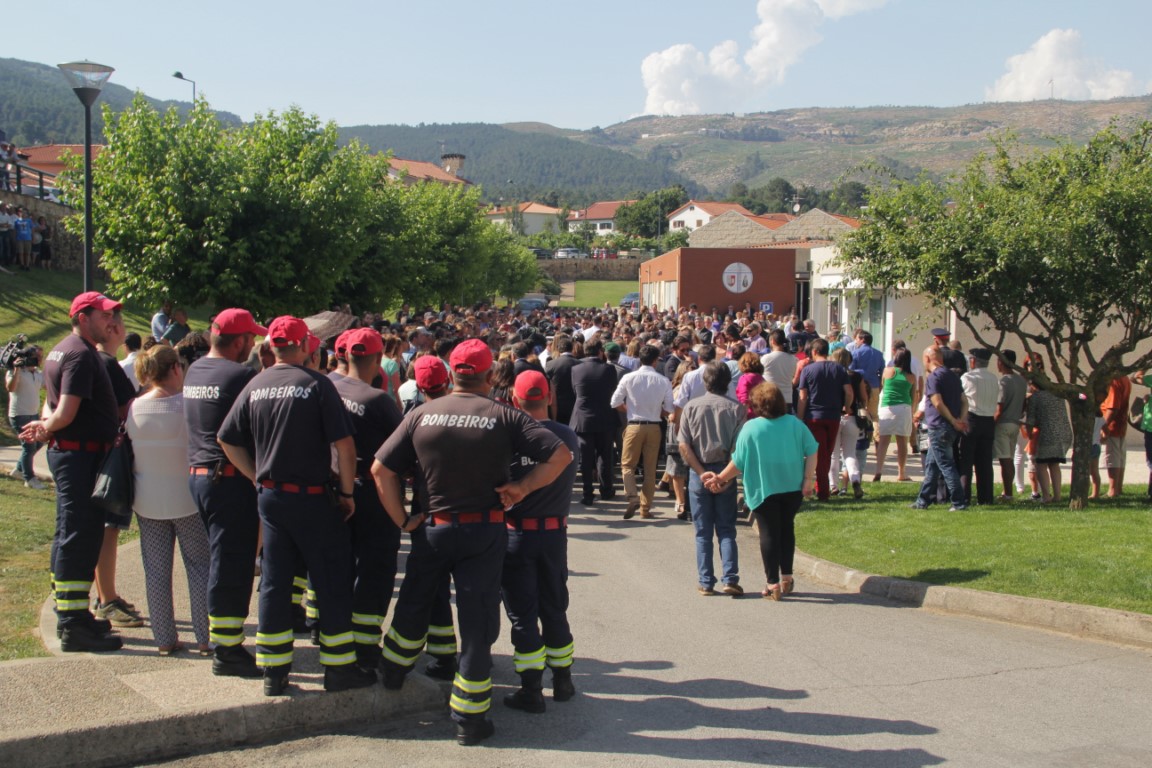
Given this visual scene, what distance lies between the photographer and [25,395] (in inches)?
466

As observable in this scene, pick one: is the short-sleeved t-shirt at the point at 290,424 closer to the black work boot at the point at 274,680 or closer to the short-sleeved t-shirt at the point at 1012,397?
the black work boot at the point at 274,680

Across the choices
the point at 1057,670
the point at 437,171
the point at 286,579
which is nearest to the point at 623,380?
the point at 1057,670

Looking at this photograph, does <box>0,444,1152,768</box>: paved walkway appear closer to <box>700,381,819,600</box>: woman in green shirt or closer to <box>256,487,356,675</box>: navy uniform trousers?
<box>256,487,356,675</box>: navy uniform trousers

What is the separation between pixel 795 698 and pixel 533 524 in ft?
5.79

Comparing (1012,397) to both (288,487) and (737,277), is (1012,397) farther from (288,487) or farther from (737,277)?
(737,277)

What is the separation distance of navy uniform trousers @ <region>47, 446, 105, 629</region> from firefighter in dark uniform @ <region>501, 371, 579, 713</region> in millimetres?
2354

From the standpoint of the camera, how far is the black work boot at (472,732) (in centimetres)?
504

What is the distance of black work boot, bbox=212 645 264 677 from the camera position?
5.40m

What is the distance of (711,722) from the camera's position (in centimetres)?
537

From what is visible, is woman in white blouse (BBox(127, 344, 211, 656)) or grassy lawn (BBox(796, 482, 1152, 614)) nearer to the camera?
woman in white blouse (BBox(127, 344, 211, 656))

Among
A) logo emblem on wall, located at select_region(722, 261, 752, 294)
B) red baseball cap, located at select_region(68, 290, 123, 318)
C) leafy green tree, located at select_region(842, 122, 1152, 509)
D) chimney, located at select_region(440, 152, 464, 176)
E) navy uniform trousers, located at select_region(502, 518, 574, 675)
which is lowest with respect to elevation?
navy uniform trousers, located at select_region(502, 518, 574, 675)

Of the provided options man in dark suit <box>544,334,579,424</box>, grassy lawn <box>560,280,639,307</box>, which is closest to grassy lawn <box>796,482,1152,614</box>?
man in dark suit <box>544,334,579,424</box>

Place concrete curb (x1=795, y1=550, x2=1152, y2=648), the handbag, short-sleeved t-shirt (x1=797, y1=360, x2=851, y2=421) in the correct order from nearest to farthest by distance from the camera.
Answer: the handbag, concrete curb (x1=795, y1=550, x2=1152, y2=648), short-sleeved t-shirt (x1=797, y1=360, x2=851, y2=421)

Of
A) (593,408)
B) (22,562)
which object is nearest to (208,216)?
(593,408)
